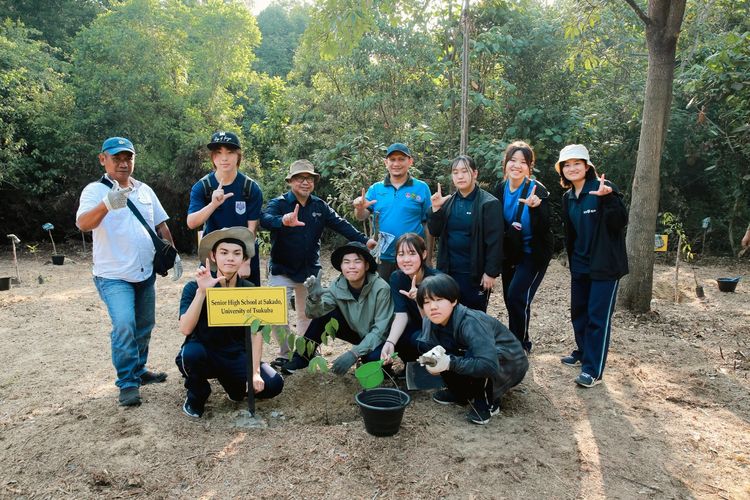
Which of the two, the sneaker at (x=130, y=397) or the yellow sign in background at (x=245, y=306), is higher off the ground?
the yellow sign in background at (x=245, y=306)

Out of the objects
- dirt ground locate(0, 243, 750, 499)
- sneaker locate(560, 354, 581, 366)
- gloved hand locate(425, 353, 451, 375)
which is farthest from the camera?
sneaker locate(560, 354, 581, 366)

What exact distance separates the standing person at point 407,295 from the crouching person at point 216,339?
0.84 metres

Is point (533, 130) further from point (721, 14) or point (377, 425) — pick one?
point (377, 425)

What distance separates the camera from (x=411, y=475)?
8.21 feet

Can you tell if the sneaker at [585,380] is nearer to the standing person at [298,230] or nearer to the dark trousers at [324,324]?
the dark trousers at [324,324]

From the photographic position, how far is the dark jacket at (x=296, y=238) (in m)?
3.82

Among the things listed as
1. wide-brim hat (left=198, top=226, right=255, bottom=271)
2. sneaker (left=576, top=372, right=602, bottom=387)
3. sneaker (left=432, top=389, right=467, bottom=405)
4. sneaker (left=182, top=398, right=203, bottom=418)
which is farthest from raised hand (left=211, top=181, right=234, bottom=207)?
sneaker (left=576, top=372, right=602, bottom=387)

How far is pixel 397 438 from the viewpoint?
2.82 meters

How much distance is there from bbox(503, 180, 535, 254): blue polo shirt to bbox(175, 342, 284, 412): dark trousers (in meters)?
1.97

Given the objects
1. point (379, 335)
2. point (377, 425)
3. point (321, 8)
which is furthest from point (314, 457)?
point (321, 8)

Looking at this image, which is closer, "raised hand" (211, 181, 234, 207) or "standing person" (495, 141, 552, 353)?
"raised hand" (211, 181, 234, 207)

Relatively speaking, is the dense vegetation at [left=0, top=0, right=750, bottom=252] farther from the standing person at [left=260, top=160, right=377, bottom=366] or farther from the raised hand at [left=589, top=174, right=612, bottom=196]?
the raised hand at [left=589, top=174, right=612, bottom=196]

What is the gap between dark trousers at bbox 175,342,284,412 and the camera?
2982 mm

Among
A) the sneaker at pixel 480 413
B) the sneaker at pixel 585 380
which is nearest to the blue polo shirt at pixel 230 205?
the sneaker at pixel 480 413
